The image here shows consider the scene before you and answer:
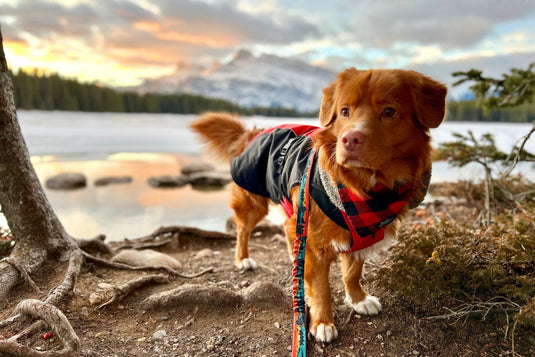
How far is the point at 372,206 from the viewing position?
94.7 inches

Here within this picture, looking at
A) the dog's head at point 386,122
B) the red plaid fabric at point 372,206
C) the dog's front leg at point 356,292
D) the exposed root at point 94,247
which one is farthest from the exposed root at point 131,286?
the dog's head at point 386,122

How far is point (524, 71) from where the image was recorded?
415 centimetres

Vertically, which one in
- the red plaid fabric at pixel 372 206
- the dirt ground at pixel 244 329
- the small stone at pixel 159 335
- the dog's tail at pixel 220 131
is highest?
the dog's tail at pixel 220 131

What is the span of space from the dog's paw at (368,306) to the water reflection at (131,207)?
4.84 metres

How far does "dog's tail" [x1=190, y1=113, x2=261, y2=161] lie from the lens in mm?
4371

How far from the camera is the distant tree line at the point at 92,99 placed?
35.8 metres

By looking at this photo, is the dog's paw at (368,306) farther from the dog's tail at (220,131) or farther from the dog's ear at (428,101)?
the dog's tail at (220,131)

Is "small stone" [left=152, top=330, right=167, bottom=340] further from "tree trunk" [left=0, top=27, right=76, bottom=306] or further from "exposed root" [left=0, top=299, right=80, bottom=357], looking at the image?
"tree trunk" [left=0, top=27, right=76, bottom=306]

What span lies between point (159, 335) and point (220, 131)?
7.99ft

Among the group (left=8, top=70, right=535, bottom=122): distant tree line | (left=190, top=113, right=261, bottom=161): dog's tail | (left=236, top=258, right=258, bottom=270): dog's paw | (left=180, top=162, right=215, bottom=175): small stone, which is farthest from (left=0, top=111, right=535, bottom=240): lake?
(left=236, top=258, right=258, bottom=270): dog's paw

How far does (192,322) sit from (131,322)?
49 centimetres

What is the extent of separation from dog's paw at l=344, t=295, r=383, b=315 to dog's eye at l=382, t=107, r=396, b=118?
160 centimetres

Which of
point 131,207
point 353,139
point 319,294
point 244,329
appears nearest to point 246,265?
point 244,329

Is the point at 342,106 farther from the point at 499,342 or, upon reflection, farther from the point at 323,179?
the point at 499,342
